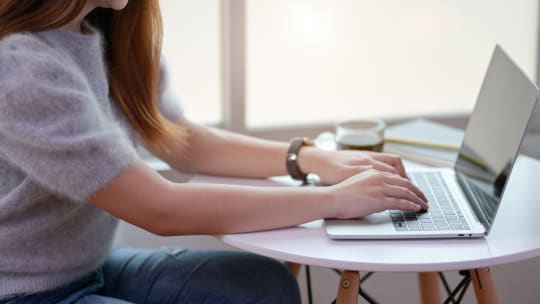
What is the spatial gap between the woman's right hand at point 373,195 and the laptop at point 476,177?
2 centimetres

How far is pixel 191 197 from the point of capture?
1230 mm

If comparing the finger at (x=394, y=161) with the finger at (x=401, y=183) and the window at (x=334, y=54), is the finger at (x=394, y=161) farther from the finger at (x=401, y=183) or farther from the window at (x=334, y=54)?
the window at (x=334, y=54)

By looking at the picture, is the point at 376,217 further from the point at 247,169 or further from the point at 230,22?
the point at 230,22

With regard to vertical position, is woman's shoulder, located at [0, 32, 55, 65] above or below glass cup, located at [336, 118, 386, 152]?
above

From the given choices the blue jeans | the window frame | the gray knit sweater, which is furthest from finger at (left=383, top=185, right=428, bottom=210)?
the window frame

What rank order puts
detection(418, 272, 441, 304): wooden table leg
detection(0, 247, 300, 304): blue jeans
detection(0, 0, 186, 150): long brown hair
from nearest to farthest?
detection(0, 247, 300, 304): blue jeans < detection(0, 0, 186, 150): long brown hair < detection(418, 272, 441, 304): wooden table leg

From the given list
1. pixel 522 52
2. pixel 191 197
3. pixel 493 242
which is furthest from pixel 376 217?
pixel 522 52

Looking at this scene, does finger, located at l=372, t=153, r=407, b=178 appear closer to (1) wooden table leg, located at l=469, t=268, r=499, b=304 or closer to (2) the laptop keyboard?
(2) the laptop keyboard

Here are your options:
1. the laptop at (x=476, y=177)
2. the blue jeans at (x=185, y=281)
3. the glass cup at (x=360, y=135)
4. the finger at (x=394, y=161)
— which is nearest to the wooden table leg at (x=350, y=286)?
the laptop at (x=476, y=177)

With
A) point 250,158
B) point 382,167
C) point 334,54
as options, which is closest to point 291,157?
point 250,158

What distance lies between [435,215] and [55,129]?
24.3 inches

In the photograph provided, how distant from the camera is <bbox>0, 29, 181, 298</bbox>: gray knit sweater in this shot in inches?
43.9

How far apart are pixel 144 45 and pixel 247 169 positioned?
1.00ft

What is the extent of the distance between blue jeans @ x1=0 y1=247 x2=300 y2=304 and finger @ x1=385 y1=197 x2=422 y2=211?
257 millimetres
